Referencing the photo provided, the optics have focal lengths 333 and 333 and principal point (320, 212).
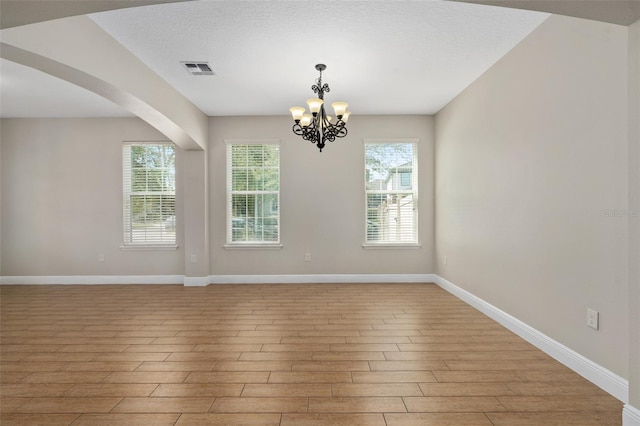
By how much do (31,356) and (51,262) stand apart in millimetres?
3617

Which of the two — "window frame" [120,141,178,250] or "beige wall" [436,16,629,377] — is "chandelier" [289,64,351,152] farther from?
"window frame" [120,141,178,250]

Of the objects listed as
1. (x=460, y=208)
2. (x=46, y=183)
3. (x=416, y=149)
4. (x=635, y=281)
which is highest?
(x=416, y=149)

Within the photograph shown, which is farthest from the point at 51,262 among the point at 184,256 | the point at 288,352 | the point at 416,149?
the point at 416,149

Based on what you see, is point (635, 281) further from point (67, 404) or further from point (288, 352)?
point (67, 404)

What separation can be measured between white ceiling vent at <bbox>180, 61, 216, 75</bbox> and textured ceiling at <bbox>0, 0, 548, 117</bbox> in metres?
0.08

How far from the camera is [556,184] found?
105 inches

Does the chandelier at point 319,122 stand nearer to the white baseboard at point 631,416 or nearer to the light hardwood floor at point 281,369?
the light hardwood floor at point 281,369

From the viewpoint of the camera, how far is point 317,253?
18.4 feet

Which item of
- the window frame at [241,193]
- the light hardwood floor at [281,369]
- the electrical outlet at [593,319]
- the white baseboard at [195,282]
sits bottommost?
the light hardwood floor at [281,369]

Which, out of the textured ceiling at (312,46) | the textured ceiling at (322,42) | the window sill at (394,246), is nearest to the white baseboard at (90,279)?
the textured ceiling at (312,46)

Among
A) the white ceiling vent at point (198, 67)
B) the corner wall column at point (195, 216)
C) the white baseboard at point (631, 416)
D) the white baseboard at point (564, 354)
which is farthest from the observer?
the corner wall column at point (195, 216)

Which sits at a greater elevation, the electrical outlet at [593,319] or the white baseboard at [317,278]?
the electrical outlet at [593,319]

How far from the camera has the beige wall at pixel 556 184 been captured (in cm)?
215

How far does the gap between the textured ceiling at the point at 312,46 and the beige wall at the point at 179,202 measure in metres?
0.88
